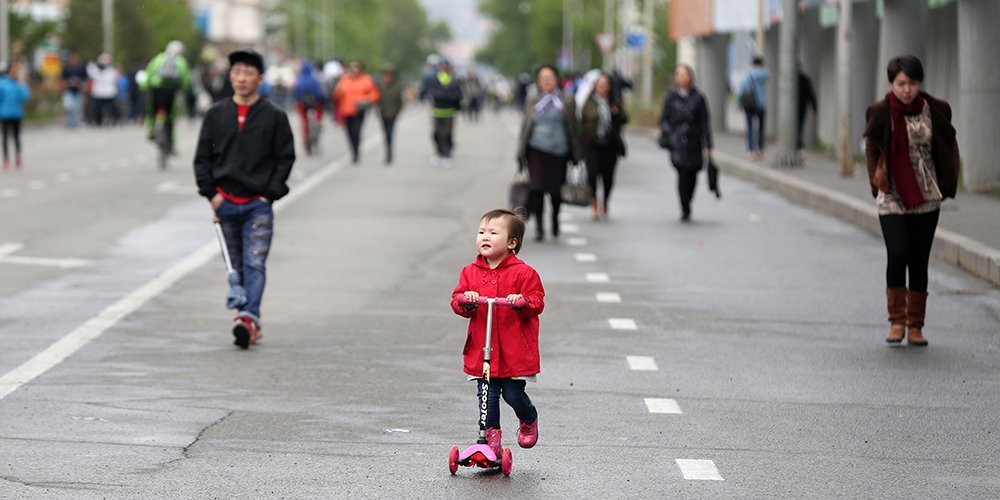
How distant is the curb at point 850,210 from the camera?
50.8 feet

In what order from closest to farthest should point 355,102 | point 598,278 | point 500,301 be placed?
point 500,301 < point 598,278 < point 355,102

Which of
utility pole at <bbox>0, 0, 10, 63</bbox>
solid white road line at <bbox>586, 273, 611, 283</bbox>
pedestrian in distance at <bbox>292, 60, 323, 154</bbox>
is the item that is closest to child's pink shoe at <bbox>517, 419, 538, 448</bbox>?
solid white road line at <bbox>586, 273, 611, 283</bbox>

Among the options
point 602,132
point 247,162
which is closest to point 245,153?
point 247,162

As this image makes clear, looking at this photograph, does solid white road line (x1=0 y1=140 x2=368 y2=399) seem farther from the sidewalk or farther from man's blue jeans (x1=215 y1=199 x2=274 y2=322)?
the sidewalk

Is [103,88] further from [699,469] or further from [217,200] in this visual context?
[699,469]

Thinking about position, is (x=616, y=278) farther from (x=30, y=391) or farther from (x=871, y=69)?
(x=871, y=69)

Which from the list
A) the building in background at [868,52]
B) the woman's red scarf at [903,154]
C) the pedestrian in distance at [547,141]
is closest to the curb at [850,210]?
the building in background at [868,52]

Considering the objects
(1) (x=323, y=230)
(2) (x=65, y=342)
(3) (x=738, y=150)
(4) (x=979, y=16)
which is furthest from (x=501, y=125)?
(2) (x=65, y=342)

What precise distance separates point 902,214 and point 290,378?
12.5ft

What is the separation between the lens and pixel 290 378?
991 cm

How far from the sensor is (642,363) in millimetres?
10555

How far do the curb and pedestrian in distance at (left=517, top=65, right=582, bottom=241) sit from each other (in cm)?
335

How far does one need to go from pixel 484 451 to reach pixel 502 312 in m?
0.52

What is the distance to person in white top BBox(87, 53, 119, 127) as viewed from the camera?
51812 millimetres
